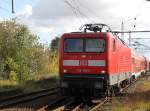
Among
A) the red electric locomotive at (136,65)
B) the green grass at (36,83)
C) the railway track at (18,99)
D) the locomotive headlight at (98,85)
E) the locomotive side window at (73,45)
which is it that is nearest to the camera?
the locomotive headlight at (98,85)

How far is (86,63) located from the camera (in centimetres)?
1969

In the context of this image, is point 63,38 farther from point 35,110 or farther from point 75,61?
point 35,110

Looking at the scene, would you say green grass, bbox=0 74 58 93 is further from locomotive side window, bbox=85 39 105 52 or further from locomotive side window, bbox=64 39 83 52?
locomotive side window, bbox=85 39 105 52

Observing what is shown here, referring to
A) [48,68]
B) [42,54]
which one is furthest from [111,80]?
[48,68]

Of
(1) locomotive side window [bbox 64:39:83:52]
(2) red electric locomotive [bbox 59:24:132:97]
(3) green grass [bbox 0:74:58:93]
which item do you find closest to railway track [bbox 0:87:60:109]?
(2) red electric locomotive [bbox 59:24:132:97]

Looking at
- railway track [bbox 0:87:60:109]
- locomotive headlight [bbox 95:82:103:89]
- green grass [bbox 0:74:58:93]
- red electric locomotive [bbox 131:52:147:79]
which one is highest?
red electric locomotive [bbox 131:52:147:79]

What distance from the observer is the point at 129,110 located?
17344mm

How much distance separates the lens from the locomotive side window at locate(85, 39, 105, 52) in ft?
64.9

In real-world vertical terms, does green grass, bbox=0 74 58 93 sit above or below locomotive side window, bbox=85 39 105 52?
below

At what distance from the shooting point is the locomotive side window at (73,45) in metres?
20.0

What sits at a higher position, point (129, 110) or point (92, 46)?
point (92, 46)

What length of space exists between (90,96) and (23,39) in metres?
22.1

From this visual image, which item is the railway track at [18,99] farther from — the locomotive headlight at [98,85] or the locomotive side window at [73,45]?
the locomotive headlight at [98,85]

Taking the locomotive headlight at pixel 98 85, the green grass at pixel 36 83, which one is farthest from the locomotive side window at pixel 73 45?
the green grass at pixel 36 83
